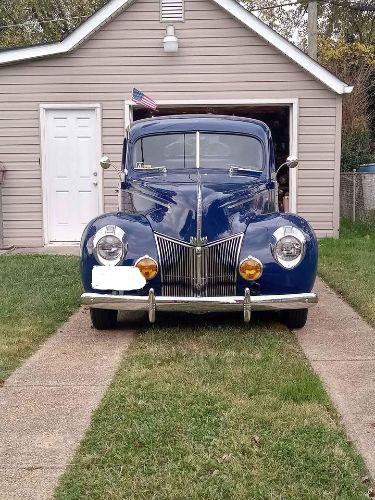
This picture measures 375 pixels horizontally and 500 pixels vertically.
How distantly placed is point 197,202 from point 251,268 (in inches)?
28.1

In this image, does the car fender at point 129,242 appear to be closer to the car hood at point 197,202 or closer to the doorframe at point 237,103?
the car hood at point 197,202

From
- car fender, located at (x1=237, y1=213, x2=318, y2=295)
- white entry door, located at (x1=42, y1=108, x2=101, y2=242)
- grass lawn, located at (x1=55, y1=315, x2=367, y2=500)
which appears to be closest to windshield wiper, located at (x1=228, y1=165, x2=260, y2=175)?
car fender, located at (x1=237, y1=213, x2=318, y2=295)

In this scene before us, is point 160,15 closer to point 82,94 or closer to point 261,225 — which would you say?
point 82,94

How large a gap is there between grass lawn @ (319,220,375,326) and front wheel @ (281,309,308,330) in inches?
28.0

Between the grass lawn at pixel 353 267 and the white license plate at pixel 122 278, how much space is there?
2261 millimetres

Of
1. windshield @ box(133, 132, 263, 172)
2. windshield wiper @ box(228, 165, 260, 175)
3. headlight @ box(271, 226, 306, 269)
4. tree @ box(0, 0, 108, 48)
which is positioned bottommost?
headlight @ box(271, 226, 306, 269)

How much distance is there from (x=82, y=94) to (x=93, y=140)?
0.81 m

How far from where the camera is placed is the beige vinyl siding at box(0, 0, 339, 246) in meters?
10.8

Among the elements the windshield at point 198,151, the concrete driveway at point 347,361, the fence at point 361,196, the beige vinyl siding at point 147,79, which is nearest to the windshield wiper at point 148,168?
the windshield at point 198,151

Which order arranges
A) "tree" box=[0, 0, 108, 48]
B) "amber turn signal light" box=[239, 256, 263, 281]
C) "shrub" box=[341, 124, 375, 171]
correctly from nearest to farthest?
"amber turn signal light" box=[239, 256, 263, 281] < "shrub" box=[341, 124, 375, 171] < "tree" box=[0, 0, 108, 48]

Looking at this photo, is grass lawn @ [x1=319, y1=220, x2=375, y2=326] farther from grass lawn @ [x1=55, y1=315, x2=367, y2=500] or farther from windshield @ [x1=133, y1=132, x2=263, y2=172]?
grass lawn @ [x1=55, y1=315, x2=367, y2=500]

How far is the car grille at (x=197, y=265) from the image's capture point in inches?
197

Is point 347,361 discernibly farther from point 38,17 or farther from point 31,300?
point 38,17

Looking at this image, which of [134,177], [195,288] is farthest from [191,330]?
[134,177]
